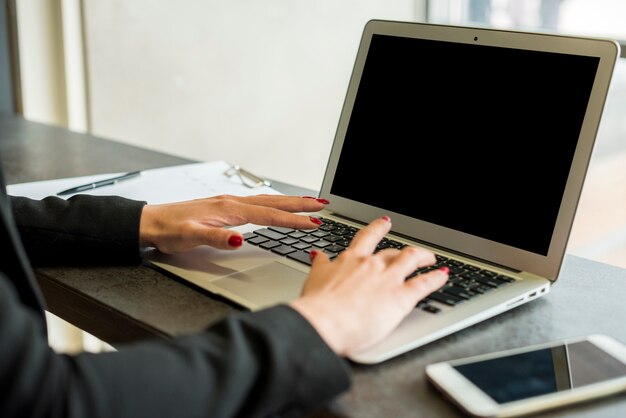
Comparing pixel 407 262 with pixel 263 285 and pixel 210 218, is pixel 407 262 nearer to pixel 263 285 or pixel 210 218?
pixel 263 285

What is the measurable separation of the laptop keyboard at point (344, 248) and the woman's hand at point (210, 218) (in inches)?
1.1

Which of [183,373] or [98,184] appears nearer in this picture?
[183,373]

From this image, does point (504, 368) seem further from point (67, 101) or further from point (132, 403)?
point (67, 101)

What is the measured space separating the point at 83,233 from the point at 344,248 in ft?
1.01

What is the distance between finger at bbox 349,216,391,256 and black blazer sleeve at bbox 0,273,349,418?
16 cm

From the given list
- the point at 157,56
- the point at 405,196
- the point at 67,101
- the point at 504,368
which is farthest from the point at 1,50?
the point at 504,368

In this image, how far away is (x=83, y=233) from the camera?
902 mm

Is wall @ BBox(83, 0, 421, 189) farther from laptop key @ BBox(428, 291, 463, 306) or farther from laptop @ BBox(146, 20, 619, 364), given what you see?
laptop key @ BBox(428, 291, 463, 306)

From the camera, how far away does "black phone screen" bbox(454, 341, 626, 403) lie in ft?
2.01

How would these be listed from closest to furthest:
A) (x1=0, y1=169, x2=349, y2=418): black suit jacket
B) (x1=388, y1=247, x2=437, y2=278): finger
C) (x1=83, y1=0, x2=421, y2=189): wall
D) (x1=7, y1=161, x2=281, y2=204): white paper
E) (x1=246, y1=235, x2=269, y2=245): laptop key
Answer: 1. (x1=0, y1=169, x2=349, y2=418): black suit jacket
2. (x1=388, y1=247, x2=437, y2=278): finger
3. (x1=246, y1=235, x2=269, y2=245): laptop key
4. (x1=7, y1=161, x2=281, y2=204): white paper
5. (x1=83, y1=0, x2=421, y2=189): wall

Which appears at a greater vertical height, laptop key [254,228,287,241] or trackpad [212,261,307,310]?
laptop key [254,228,287,241]

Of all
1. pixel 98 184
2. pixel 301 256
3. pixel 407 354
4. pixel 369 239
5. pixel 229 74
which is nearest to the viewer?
pixel 407 354

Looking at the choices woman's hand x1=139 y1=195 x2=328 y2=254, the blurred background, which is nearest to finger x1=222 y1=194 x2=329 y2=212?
woman's hand x1=139 y1=195 x2=328 y2=254

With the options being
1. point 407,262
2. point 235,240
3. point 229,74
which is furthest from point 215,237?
point 229,74
